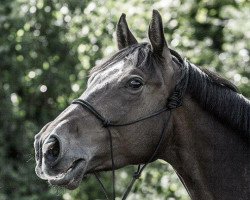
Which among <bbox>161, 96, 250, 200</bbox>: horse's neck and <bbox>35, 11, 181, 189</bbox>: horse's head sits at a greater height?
<bbox>35, 11, 181, 189</bbox>: horse's head

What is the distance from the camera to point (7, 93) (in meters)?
12.6

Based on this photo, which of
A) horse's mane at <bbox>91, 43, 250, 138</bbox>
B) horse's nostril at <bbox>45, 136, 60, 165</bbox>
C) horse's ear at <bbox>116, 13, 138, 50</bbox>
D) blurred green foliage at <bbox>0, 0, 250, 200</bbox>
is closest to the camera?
horse's nostril at <bbox>45, 136, 60, 165</bbox>

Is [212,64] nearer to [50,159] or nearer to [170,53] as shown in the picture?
[170,53]

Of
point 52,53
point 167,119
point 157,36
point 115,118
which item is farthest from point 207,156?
point 52,53

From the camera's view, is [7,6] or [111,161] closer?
[111,161]

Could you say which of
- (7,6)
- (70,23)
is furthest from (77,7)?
(7,6)

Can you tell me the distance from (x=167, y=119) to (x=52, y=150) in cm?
82

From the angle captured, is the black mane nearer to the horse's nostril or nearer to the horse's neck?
the horse's neck

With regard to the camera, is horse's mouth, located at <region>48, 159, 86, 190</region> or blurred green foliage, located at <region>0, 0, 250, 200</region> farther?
blurred green foliage, located at <region>0, 0, 250, 200</region>

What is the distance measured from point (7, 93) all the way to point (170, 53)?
799 centimetres

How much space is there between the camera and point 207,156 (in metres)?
4.90

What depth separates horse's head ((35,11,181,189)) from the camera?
454 cm

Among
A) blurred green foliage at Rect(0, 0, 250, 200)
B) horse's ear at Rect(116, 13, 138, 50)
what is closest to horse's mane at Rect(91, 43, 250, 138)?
horse's ear at Rect(116, 13, 138, 50)

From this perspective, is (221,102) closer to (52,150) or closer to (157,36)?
(157,36)
